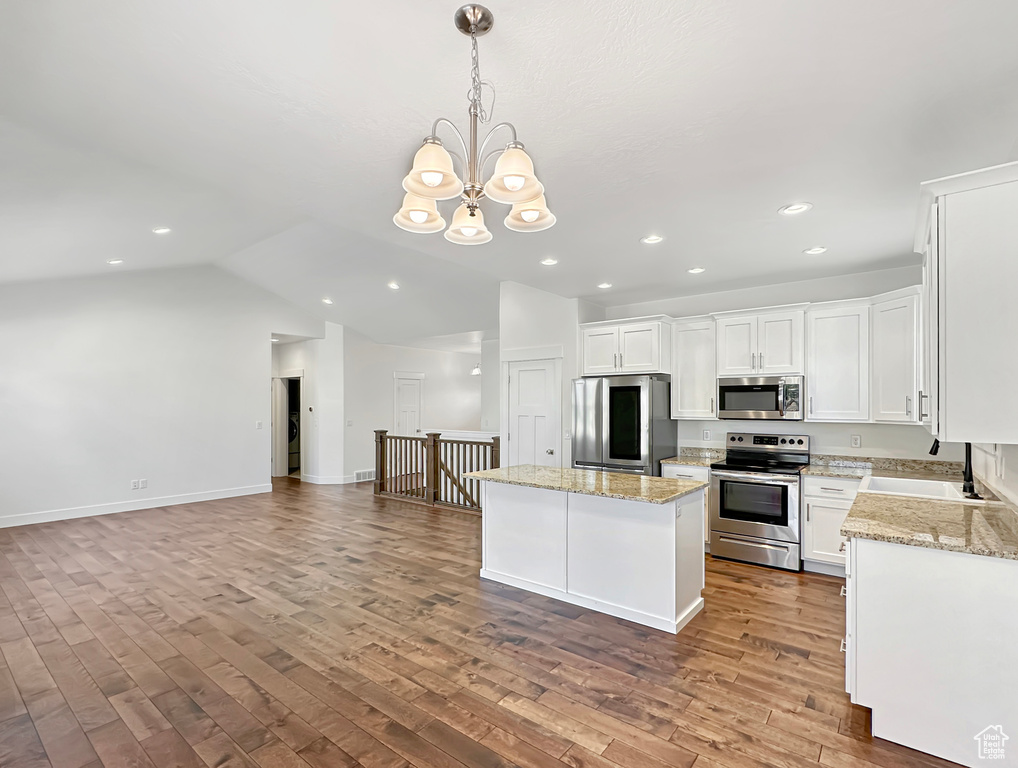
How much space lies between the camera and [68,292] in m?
6.27

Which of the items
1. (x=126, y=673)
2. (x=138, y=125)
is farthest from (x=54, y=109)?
(x=126, y=673)

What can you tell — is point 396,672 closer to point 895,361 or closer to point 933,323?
point 933,323

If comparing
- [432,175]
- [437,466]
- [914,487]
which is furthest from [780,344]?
[437,466]

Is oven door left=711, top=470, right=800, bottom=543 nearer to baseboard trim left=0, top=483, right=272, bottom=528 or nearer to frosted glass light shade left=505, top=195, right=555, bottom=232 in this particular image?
frosted glass light shade left=505, top=195, right=555, bottom=232

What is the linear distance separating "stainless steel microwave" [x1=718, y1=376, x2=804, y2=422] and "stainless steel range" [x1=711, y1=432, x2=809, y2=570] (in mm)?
408

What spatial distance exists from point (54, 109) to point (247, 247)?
4.48 meters

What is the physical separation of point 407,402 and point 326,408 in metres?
1.70

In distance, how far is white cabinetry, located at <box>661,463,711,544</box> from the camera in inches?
185

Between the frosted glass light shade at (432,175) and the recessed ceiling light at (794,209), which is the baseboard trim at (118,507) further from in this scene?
the recessed ceiling light at (794,209)

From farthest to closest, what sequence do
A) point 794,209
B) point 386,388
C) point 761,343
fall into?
point 386,388, point 761,343, point 794,209

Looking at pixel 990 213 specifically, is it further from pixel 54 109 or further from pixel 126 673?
pixel 126 673

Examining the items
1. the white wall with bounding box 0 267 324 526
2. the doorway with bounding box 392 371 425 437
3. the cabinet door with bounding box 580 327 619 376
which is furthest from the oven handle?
the white wall with bounding box 0 267 324 526

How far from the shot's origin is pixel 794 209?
3031 mm

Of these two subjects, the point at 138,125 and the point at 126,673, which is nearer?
the point at 138,125
